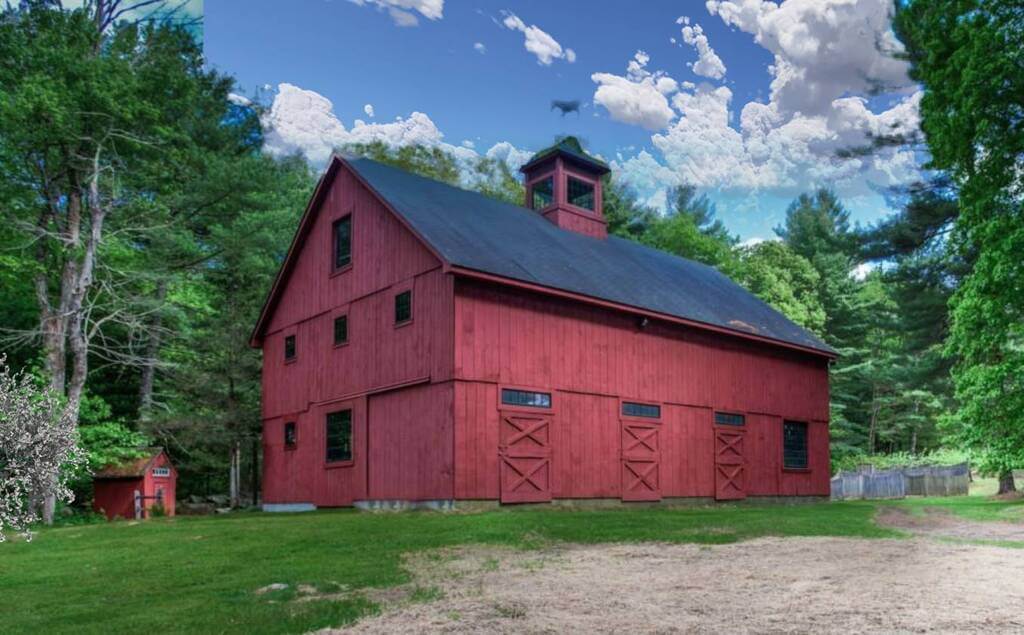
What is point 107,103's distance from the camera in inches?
854

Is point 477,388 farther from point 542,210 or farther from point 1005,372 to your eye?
point 1005,372

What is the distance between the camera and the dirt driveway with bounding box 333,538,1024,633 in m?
6.02

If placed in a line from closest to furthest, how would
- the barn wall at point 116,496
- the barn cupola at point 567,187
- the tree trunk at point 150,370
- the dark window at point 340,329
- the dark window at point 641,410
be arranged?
the dark window at point 641,410 < the dark window at point 340,329 < the barn wall at point 116,496 < the barn cupola at point 567,187 < the tree trunk at point 150,370

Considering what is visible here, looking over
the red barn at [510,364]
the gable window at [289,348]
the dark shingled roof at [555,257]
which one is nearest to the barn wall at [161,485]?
the red barn at [510,364]

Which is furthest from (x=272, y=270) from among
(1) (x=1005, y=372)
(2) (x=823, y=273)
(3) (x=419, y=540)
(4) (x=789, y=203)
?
(4) (x=789, y=203)

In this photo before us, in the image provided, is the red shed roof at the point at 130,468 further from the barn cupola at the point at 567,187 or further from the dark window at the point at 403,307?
the barn cupola at the point at 567,187

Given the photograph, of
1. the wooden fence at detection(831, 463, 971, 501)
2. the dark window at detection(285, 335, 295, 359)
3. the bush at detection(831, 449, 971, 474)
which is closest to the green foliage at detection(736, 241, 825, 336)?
the bush at detection(831, 449, 971, 474)

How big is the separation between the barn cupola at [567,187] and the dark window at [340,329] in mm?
7360

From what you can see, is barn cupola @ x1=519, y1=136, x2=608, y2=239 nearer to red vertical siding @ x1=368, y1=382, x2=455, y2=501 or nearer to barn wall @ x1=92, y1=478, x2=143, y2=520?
red vertical siding @ x1=368, y1=382, x2=455, y2=501

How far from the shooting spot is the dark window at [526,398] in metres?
16.6

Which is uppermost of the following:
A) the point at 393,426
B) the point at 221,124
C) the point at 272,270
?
the point at 221,124

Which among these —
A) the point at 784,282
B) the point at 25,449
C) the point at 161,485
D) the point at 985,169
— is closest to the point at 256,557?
the point at 25,449

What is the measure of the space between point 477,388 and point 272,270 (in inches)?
595

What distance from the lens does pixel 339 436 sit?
1956 cm
